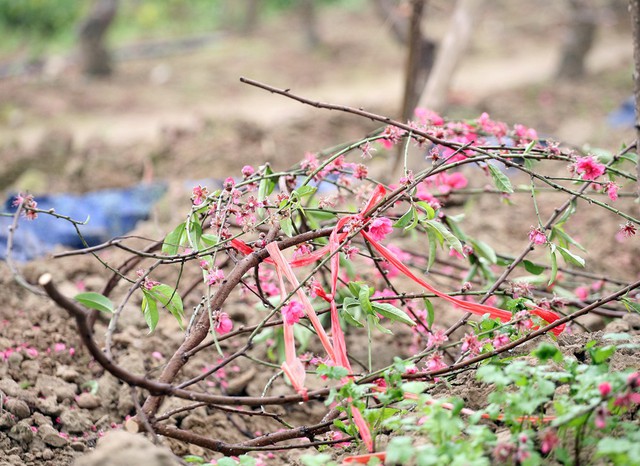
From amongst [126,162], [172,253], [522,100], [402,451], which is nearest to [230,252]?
[172,253]

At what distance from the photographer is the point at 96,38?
412 inches

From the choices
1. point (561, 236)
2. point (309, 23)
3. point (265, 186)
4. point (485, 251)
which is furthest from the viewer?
point (309, 23)

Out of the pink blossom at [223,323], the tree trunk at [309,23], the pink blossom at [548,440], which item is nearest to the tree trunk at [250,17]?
the tree trunk at [309,23]

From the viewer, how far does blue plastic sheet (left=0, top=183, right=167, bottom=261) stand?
14.1 ft

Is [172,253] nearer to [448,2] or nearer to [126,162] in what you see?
[126,162]

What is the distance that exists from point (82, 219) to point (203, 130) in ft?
7.26

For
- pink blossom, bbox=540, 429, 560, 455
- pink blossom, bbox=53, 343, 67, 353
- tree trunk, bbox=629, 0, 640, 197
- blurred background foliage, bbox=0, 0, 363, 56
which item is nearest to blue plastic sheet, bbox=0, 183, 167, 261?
pink blossom, bbox=53, 343, 67, 353

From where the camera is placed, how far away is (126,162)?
609 cm

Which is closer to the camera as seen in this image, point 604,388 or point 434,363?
point 604,388

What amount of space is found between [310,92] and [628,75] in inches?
148

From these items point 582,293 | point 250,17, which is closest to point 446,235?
point 582,293

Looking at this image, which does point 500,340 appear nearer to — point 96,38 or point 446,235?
point 446,235

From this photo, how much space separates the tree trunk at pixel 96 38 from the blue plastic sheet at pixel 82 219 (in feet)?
18.8

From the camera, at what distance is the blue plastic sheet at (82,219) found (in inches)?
169
